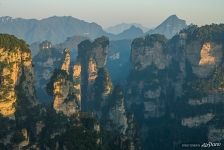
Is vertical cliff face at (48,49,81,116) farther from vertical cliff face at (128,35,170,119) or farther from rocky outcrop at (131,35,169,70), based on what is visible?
rocky outcrop at (131,35,169,70)

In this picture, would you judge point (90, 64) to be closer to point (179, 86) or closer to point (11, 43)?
point (179, 86)

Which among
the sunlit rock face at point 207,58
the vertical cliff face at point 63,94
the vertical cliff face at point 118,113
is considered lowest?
the vertical cliff face at point 118,113

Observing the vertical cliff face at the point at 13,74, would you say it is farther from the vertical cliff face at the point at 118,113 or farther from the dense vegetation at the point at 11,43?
the vertical cliff face at the point at 118,113

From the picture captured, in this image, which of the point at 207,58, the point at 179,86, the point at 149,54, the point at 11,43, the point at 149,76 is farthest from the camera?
the point at 149,54

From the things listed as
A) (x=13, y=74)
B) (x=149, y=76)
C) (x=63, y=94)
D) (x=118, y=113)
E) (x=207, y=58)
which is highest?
(x=207, y=58)

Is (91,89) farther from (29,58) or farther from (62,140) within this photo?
(62,140)

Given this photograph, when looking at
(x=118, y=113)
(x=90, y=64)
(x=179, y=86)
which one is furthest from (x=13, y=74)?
(x=179, y=86)

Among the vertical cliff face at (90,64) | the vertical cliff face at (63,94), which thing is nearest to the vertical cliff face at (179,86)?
the vertical cliff face at (90,64)

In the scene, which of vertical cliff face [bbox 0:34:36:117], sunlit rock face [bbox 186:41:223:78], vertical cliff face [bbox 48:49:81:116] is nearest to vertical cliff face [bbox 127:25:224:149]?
sunlit rock face [bbox 186:41:223:78]

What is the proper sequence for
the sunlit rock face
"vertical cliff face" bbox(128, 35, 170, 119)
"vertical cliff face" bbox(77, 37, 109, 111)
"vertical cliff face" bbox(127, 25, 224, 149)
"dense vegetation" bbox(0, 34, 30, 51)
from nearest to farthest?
1. "dense vegetation" bbox(0, 34, 30, 51)
2. "vertical cliff face" bbox(127, 25, 224, 149)
3. "vertical cliff face" bbox(77, 37, 109, 111)
4. the sunlit rock face
5. "vertical cliff face" bbox(128, 35, 170, 119)
